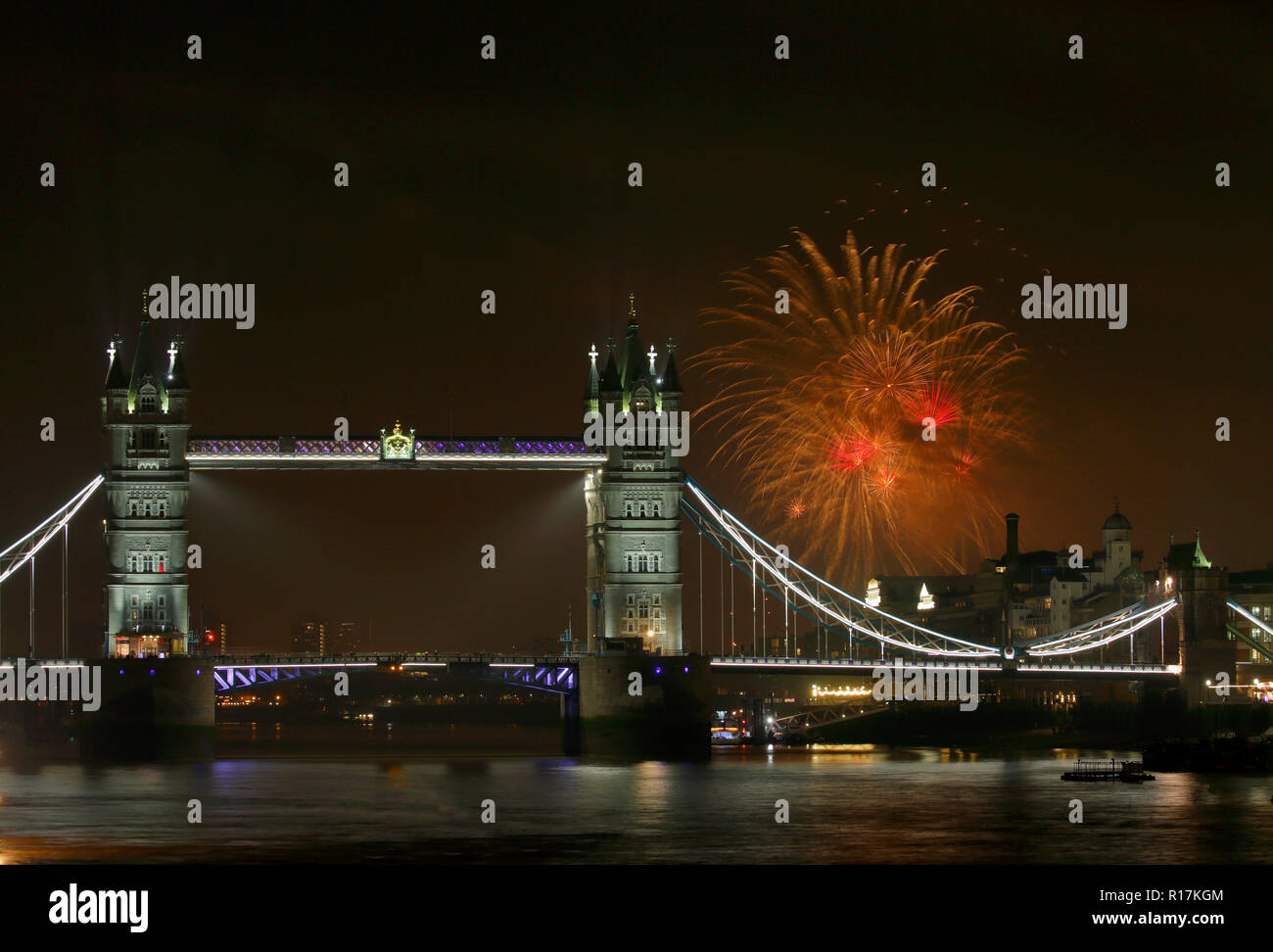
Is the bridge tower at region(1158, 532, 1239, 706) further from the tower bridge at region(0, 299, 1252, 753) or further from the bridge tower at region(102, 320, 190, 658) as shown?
the bridge tower at region(102, 320, 190, 658)

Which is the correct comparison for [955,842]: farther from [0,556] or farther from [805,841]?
[0,556]

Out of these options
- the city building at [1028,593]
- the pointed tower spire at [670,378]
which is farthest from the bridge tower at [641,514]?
the city building at [1028,593]

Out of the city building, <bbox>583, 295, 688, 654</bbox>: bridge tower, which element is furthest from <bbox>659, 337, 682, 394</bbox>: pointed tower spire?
the city building

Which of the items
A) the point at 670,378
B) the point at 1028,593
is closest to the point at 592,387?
the point at 670,378

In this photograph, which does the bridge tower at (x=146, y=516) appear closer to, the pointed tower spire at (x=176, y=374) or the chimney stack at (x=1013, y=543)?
the pointed tower spire at (x=176, y=374)

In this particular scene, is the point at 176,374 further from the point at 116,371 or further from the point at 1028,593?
the point at 1028,593

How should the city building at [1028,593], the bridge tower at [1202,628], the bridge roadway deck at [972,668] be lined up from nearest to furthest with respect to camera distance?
the bridge roadway deck at [972,668] → the bridge tower at [1202,628] → the city building at [1028,593]
